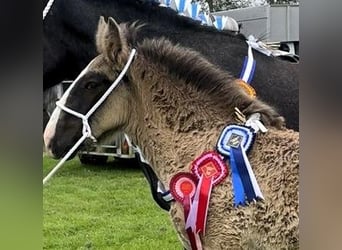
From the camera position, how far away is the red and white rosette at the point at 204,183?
58.6 inches

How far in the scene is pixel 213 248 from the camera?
4.90ft

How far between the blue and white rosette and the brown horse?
0.02 meters

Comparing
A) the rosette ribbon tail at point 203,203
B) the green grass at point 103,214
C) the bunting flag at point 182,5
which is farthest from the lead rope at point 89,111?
the green grass at point 103,214

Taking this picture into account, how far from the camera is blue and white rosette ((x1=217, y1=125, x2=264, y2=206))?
4.78 feet

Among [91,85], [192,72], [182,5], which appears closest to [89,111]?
[91,85]

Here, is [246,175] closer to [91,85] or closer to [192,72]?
[192,72]

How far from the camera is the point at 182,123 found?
1.62 meters
